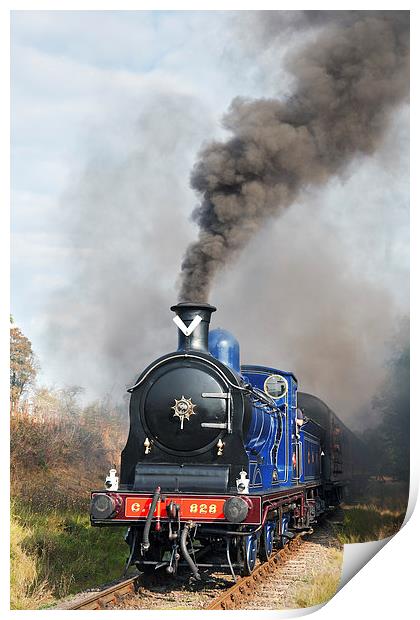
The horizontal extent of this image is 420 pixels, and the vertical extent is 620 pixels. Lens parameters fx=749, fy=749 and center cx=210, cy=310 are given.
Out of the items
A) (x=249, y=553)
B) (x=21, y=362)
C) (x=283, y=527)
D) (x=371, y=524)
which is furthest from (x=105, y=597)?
(x=21, y=362)

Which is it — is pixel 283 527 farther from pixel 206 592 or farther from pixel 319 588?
pixel 206 592

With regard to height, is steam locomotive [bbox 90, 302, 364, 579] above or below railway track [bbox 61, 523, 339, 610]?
above

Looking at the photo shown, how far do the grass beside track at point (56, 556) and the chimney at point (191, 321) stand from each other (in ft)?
9.07

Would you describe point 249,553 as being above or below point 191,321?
below

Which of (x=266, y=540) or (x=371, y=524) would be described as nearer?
(x=266, y=540)

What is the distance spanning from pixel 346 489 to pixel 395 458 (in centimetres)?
701

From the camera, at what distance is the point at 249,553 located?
7.47m

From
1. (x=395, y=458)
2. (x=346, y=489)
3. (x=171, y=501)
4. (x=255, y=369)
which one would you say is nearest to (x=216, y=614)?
(x=171, y=501)

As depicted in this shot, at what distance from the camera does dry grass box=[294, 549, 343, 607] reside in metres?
7.11

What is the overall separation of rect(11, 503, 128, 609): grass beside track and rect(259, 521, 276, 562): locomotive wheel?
172 cm

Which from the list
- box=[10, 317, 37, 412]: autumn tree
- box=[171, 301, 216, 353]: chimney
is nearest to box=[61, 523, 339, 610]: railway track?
box=[171, 301, 216, 353]: chimney

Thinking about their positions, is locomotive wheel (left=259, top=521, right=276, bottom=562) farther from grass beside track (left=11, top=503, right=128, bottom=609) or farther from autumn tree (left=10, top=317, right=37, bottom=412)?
autumn tree (left=10, top=317, right=37, bottom=412)

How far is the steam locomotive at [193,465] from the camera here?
6.90m

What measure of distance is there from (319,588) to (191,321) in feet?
9.59
